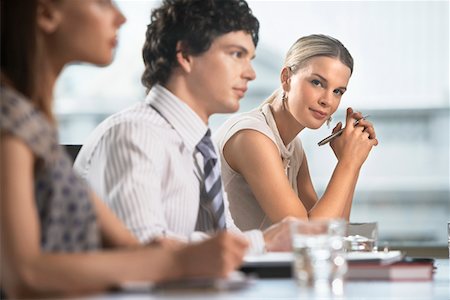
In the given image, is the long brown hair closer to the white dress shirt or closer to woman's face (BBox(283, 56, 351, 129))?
the white dress shirt

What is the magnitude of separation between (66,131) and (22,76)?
4520mm

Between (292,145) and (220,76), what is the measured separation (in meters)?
0.91

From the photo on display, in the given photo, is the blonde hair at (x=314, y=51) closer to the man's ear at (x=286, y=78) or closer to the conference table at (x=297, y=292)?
the man's ear at (x=286, y=78)

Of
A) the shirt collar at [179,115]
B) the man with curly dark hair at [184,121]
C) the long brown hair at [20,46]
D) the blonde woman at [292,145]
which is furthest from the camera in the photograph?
the blonde woman at [292,145]

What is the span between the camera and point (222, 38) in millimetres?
2232

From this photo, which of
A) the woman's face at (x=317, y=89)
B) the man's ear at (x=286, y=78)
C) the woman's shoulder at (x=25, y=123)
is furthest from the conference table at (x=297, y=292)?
the man's ear at (x=286, y=78)

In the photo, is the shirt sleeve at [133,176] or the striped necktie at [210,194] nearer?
the shirt sleeve at [133,176]

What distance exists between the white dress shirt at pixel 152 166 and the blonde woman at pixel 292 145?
1.78 ft

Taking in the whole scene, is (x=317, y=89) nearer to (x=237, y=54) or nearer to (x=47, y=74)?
(x=237, y=54)

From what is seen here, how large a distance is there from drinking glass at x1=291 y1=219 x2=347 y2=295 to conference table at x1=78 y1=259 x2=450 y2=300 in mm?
26

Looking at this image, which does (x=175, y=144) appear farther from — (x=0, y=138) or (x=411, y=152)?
(x=411, y=152)

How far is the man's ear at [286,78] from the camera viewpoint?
3068mm

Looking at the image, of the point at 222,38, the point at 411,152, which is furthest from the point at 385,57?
the point at 222,38

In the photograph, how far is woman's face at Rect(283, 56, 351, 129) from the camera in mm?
2980
